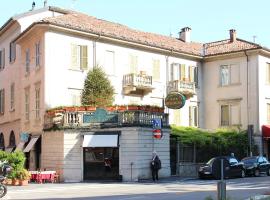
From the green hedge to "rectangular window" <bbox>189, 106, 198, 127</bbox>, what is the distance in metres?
4.21

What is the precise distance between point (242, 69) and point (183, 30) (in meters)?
7.82

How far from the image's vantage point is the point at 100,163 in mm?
32312

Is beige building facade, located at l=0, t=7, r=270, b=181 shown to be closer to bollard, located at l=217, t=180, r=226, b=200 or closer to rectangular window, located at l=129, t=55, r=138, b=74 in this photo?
rectangular window, located at l=129, t=55, r=138, b=74

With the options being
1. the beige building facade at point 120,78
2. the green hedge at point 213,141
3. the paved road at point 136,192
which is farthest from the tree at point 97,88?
the paved road at point 136,192

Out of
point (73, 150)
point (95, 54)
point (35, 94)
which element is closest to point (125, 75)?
point (95, 54)

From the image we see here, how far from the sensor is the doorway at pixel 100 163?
105 feet

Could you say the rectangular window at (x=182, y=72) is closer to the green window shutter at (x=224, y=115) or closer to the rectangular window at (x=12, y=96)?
the green window shutter at (x=224, y=115)

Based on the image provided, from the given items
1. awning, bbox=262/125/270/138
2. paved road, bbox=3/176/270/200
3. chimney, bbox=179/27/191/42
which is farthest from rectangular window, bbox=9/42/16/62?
awning, bbox=262/125/270/138

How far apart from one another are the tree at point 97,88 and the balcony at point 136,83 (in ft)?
8.04

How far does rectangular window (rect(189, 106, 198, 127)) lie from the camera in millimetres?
45244

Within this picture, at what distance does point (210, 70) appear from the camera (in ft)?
153

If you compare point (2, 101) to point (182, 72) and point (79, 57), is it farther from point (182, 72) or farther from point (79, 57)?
point (182, 72)

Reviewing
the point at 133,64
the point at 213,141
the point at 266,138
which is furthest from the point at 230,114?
the point at 133,64

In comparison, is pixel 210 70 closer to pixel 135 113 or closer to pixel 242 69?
pixel 242 69
